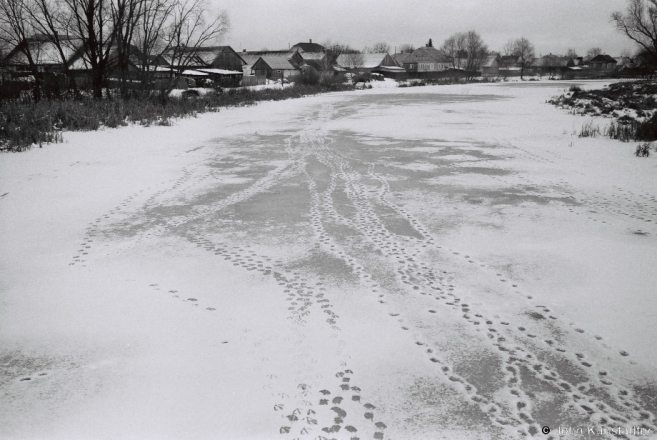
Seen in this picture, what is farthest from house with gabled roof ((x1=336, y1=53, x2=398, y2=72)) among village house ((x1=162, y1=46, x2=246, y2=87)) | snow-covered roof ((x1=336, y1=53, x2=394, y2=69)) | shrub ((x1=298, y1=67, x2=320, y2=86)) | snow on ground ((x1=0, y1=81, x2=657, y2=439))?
snow on ground ((x1=0, y1=81, x2=657, y2=439))

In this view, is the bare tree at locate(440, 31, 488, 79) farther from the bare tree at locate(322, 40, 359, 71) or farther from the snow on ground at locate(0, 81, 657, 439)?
the snow on ground at locate(0, 81, 657, 439)

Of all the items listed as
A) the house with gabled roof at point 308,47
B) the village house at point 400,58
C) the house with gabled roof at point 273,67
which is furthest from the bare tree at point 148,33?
the house with gabled roof at point 308,47

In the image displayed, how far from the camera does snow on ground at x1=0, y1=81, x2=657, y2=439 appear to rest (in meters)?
2.86

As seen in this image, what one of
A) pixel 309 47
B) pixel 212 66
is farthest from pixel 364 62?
pixel 212 66

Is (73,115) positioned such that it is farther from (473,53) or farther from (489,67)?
(489,67)

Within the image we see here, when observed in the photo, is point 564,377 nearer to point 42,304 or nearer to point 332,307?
point 332,307

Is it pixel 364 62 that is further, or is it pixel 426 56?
pixel 426 56

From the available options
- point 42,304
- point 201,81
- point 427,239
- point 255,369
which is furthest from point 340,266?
Result: point 201,81

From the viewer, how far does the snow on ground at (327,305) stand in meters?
2.86

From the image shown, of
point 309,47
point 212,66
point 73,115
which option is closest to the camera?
point 73,115

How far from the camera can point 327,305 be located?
416 centimetres

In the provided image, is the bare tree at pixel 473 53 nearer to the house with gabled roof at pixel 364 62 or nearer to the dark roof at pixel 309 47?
the house with gabled roof at pixel 364 62

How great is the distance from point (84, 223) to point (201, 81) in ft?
160

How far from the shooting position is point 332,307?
413cm
